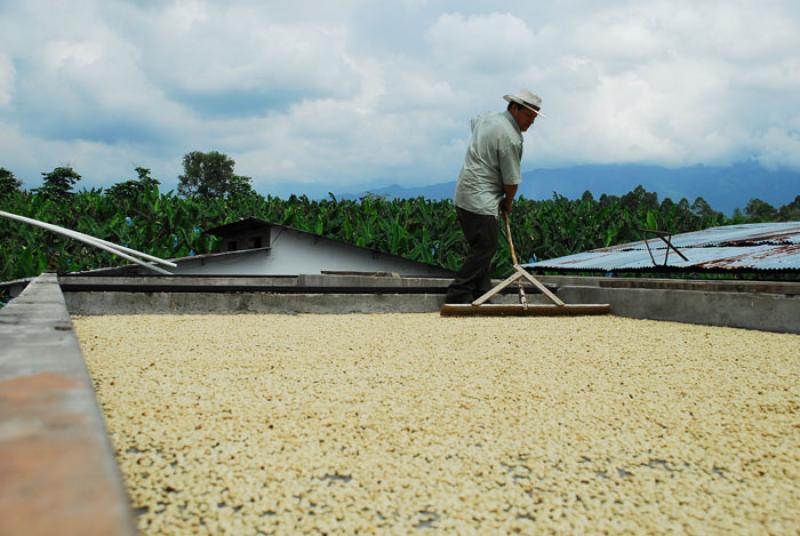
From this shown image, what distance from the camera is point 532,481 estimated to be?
4.95ft

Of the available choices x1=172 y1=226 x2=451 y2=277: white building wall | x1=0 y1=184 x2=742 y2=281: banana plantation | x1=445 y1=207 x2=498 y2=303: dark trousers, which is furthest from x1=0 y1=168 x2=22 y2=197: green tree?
x1=445 y1=207 x2=498 y2=303: dark trousers

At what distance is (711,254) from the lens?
6.40 metres

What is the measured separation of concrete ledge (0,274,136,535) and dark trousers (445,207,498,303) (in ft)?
13.6

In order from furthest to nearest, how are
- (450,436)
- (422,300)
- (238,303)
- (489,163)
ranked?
(422,300) < (489,163) < (238,303) < (450,436)

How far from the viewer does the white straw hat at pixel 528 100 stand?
514cm

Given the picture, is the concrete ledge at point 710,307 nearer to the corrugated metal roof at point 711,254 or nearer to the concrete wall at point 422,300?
the concrete wall at point 422,300

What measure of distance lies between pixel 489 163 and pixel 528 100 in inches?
23.3

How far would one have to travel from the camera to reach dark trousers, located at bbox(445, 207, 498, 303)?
5.36 m

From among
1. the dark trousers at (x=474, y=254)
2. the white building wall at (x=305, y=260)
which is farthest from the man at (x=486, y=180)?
the white building wall at (x=305, y=260)

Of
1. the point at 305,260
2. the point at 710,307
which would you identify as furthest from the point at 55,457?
the point at 305,260

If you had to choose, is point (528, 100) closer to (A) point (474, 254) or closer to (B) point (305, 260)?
(A) point (474, 254)

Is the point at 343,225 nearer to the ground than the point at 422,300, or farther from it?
farther from it

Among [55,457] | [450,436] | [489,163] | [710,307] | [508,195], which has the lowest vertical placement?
[450,436]

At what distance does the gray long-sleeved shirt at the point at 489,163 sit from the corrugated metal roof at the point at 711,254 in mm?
2002
